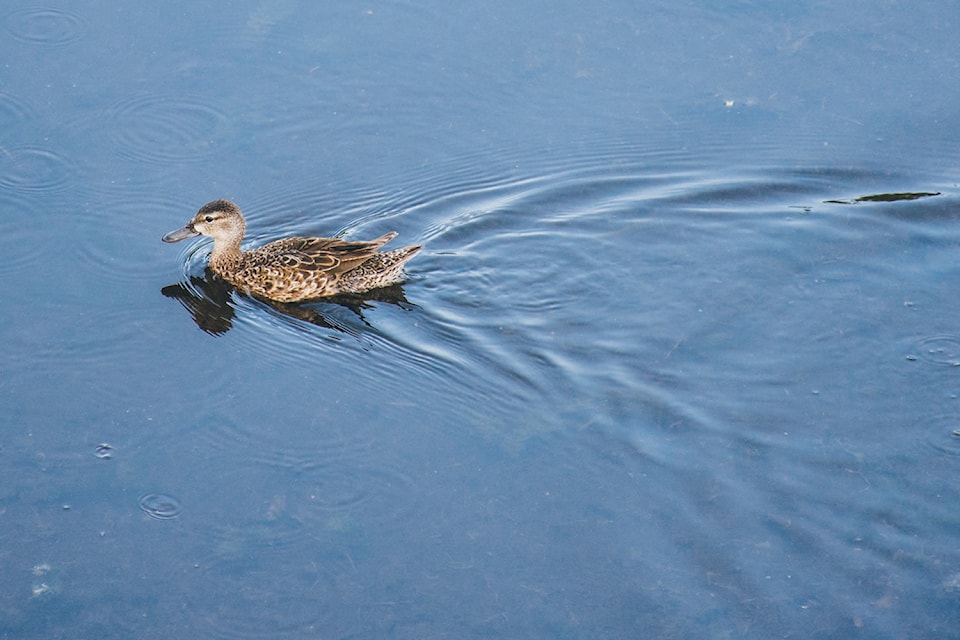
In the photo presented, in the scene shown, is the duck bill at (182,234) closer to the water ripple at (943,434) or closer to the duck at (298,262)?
the duck at (298,262)

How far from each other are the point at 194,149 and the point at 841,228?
17.8ft

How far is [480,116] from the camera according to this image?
10.5m

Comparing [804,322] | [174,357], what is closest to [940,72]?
[804,322]

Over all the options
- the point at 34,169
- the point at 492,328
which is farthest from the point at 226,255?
the point at 492,328

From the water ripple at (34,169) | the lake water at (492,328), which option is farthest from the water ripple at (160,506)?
the water ripple at (34,169)

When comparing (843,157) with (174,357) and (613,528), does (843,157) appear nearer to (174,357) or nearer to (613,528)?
(613,528)

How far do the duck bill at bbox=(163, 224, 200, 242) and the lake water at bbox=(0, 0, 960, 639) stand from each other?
0.72 feet

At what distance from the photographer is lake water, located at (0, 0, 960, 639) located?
21.5 ft

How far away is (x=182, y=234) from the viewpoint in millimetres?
9023

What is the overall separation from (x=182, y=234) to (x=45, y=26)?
11.6 ft

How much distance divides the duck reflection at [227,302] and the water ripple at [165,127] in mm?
1395

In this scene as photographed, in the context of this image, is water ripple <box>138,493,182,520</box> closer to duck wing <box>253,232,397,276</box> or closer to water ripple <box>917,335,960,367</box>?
duck wing <box>253,232,397,276</box>

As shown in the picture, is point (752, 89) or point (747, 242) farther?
point (752, 89)

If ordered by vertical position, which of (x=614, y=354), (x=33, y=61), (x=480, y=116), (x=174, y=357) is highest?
(x=33, y=61)
